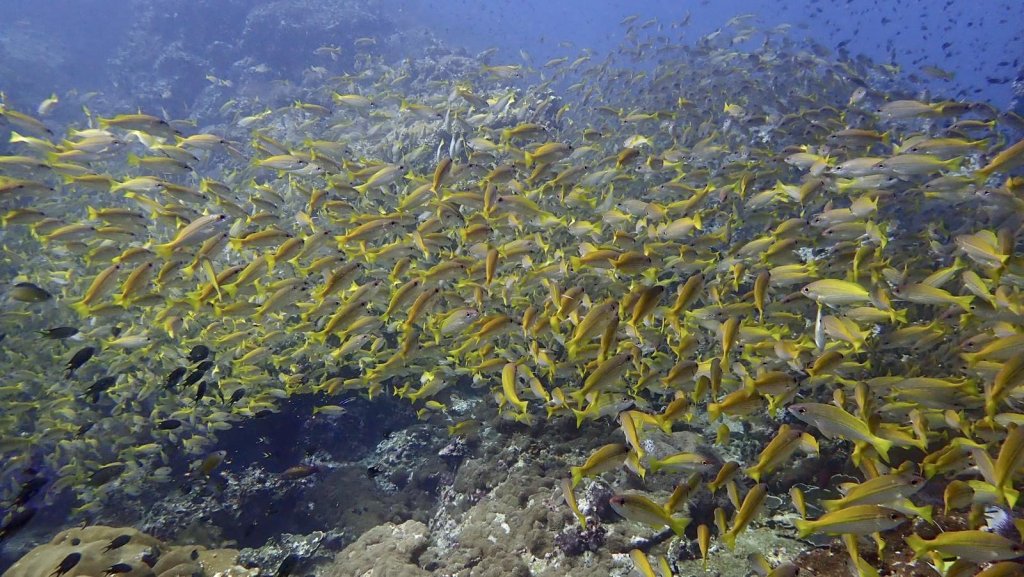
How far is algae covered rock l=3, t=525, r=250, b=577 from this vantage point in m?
5.30

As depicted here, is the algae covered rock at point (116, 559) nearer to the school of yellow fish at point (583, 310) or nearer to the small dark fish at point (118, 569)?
the small dark fish at point (118, 569)

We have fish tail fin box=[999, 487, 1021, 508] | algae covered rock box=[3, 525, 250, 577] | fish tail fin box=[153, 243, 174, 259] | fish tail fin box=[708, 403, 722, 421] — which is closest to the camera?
fish tail fin box=[999, 487, 1021, 508]

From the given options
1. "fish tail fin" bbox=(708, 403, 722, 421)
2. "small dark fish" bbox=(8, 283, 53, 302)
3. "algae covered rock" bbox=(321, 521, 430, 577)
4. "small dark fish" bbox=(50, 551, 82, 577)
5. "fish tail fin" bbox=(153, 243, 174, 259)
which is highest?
"small dark fish" bbox=(8, 283, 53, 302)

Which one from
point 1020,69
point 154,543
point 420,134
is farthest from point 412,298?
point 1020,69

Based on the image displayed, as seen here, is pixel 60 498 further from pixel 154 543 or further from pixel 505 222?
pixel 505 222

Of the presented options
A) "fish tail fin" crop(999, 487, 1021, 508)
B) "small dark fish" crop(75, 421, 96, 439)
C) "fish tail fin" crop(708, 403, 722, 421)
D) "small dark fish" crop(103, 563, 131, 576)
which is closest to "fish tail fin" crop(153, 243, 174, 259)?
"small dark fish" crop(103, 563, 131, 576)

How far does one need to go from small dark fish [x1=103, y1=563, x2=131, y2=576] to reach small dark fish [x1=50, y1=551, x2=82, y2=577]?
0.31 metres

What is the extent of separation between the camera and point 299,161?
646 centimetres

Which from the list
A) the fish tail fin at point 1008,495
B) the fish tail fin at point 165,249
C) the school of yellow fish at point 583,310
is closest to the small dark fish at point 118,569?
the school of yellow fish at point 583,310

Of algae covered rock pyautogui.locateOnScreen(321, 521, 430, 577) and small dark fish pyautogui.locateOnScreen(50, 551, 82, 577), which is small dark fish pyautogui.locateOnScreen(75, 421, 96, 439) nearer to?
small dark fish pyautogui.locateOnScreen(50, 551, 82, 577)

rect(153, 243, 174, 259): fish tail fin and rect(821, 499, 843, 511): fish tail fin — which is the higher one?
rect(153, 243, 174, 259): fish tail fin

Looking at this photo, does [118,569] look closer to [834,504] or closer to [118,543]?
[118,543]

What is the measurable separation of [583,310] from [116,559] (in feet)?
19.6

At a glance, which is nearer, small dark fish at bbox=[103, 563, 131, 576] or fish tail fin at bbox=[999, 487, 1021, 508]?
fish tail fin at bbox=[999, 487, 1021, 508]
